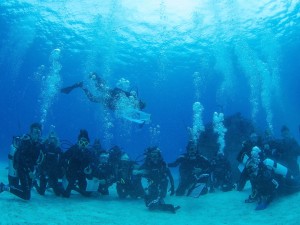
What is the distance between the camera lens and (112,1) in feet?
76.0

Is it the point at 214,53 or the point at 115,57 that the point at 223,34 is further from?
the point at 115,57

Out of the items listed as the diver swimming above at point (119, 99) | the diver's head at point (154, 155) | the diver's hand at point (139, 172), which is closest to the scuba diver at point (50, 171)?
the diver's hand at point (139, 172)

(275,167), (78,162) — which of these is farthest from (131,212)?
(275,167)

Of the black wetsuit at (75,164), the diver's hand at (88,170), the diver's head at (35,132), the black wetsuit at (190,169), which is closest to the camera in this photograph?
the diver's head at (35,132)

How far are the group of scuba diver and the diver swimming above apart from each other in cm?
271

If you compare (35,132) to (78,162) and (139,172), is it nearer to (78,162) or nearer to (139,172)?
(78,162)

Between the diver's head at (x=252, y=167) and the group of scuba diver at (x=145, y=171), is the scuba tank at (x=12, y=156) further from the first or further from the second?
the diver's head at (x=252, y=167)

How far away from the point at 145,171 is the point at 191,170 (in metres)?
1.87

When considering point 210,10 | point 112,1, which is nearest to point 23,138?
point 112,1

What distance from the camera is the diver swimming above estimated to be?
1302 centimetres

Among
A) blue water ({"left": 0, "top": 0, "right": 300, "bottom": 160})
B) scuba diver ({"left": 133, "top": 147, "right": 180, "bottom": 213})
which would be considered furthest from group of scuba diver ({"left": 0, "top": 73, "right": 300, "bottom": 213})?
blue water ({"left": 0, "top": 0, "right": 300, "bottom": 160})

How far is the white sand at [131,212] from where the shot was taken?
5.99 m

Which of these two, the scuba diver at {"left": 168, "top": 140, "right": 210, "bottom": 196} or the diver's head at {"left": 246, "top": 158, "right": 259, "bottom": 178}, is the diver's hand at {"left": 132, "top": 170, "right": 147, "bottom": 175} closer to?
the scuba diver at {"left": 168, "top": 140, "right": 210, "bottom": 196}

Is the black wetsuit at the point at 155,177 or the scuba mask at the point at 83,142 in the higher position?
the scuba mask at the point at 83,142
